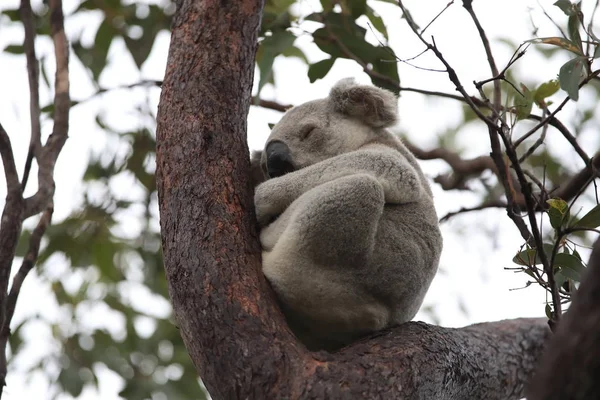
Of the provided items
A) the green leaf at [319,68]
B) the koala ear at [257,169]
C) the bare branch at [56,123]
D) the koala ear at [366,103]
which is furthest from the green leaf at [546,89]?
the bare branch at [56,123]

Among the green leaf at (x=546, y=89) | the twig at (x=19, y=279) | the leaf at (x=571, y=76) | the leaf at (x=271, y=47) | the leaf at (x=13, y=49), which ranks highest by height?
the leaf at (x=13, y=49)

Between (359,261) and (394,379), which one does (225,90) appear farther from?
(394,379)

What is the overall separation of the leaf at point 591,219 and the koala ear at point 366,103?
4.17 ft

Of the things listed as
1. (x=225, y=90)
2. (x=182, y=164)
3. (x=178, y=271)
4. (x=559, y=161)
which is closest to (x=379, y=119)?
(x=225, y=90)

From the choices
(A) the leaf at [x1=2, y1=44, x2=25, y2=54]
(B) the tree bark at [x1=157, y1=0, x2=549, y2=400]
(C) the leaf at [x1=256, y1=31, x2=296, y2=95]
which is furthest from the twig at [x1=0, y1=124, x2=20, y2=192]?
(A) the leaf at [x1=2, y1=44, x2=25, y2=54]

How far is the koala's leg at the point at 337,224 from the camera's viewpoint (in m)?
2.76

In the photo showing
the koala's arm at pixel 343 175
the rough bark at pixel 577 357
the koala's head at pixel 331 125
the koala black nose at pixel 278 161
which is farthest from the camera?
the koala's head at pixel 331 125

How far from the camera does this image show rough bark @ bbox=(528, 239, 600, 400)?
121 cm

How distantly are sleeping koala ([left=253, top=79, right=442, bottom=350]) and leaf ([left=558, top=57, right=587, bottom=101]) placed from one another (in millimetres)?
756

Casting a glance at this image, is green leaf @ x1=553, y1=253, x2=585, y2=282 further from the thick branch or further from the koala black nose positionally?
the thick branch

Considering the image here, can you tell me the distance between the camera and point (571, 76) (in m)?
2.73

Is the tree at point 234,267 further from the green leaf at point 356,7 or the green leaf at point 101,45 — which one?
the green leaf at point 101,45

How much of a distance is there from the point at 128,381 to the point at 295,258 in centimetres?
303

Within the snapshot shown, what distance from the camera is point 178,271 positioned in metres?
2.58
